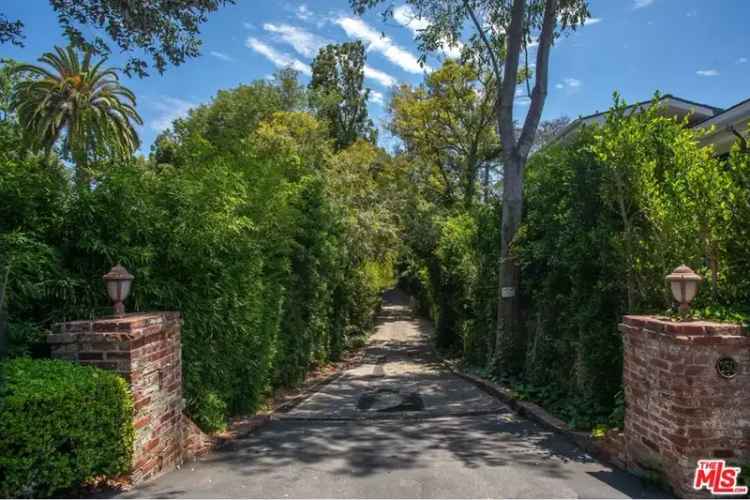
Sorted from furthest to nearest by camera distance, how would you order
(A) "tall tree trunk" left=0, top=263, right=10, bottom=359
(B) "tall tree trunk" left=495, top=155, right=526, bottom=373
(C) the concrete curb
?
1. (B) "tall tree trunk" left=495, top=155, right=526, bottom=373
2. (C) the concrete curb
3. (A) "tall tree trunk" left=0, top=263, right=10, bottom=359

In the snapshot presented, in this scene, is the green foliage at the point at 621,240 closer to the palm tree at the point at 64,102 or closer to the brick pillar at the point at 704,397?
the brick pillar at the point at 704,397

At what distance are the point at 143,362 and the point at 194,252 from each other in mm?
1354

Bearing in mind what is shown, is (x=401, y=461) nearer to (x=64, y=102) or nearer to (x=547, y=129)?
(x=64, y=102)

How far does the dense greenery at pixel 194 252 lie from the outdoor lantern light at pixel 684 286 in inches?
152

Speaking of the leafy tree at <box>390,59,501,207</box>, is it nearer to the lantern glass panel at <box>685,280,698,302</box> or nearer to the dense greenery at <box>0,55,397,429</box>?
the dense greenery at <box>0,55,397,429</box>

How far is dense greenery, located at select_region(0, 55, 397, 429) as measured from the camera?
12.5ft

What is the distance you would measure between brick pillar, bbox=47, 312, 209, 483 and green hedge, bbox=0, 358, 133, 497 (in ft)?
0.52

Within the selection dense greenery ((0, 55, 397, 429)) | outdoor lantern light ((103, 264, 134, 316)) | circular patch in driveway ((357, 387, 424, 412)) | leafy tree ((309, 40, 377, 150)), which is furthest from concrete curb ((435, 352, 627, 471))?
leafy tree ((309, 40, 377, 150))

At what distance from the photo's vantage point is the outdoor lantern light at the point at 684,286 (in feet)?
11.9

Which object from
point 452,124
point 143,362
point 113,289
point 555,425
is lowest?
point 555,425

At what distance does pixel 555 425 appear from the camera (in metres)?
5.57

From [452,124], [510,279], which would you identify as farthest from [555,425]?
[452,124]

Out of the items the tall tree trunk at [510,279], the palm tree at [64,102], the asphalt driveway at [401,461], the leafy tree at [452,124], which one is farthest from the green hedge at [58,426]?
the leafy tree at [452,124]

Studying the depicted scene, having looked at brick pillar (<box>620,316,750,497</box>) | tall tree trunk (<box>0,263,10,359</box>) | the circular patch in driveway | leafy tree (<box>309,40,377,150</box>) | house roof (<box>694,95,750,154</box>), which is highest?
leafy tree (<box>309,40,377,150</box>)
